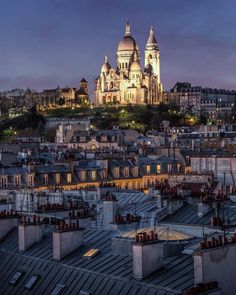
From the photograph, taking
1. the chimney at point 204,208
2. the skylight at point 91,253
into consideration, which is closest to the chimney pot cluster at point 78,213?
the skylight at point 91,253

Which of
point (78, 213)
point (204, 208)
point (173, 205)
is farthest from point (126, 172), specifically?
point (78, 213)

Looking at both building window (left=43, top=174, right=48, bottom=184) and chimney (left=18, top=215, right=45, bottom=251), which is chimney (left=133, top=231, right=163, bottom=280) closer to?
chimney (left=18, top=215, right=45, bottom=251)

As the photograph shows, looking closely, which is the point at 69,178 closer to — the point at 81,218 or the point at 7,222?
the point at 7,222

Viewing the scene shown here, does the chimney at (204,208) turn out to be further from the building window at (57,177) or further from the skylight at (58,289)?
the building window at (57,177)

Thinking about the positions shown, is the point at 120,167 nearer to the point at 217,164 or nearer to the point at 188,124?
the point at 217,164

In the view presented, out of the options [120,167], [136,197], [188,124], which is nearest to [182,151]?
[120,167]

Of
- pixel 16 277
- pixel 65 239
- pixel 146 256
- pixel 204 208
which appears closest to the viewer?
pixel 146 256
